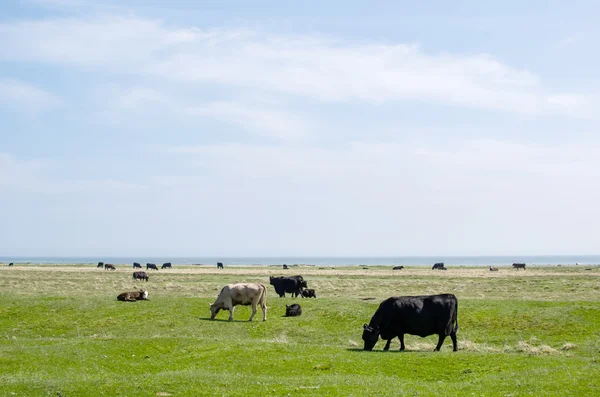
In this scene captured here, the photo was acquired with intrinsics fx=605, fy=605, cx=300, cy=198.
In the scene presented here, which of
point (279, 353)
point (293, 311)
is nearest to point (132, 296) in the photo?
point (293, 311)

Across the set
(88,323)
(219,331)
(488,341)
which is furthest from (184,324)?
(488,341)

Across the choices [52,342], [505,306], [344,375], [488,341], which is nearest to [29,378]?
[52,342]

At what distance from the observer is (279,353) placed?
24.7m

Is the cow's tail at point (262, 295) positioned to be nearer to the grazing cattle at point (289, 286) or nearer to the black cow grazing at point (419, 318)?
the black cow grazing at point (419, 318)

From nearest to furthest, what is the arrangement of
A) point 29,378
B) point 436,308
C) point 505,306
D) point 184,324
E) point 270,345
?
1. point 29,378
2. point 270,345
3. point 436,308
4. point 184,324
5. point 505,306

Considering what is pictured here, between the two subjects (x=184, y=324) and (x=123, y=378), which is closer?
(x=123, y=378)

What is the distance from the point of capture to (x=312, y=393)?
58.2ft

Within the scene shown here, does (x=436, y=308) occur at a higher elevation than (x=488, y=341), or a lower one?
higher

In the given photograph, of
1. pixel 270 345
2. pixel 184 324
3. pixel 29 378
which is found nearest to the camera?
pixel 29 378

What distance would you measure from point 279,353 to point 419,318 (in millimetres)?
7138

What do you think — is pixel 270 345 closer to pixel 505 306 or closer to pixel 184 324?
pixel 184 324

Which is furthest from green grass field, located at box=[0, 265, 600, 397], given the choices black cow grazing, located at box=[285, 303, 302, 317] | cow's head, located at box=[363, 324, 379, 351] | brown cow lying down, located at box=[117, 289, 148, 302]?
black cow grazing, located at box=[285, 303, 302, 317]

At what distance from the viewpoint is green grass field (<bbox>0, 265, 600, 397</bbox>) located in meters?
18.7

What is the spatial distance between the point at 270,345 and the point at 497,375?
9.87 m
